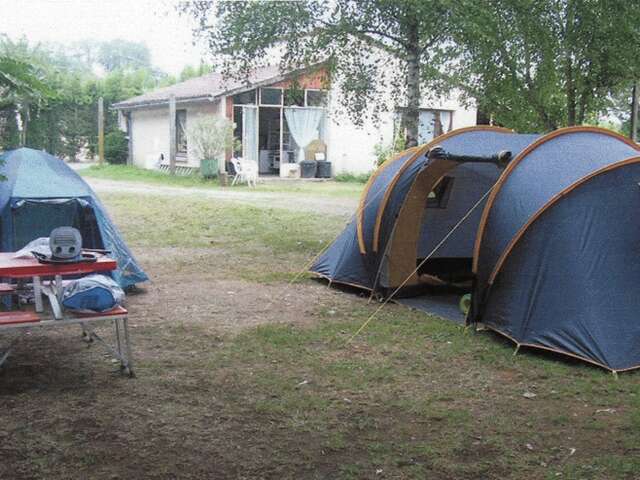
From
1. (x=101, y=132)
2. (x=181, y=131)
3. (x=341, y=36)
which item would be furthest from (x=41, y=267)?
(x=101, y=132)

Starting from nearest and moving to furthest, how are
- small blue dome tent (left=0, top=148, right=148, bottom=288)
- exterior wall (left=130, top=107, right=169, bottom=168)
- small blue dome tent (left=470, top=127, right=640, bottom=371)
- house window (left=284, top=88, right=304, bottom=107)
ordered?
1. small blue dome tent (left=470, top=127, right=640, bottom=371)
2. small blue dome tent (left=0, top=148, right=148, bottom=288)
3. house window (left=284, top=88, right=304, bottom=107)
4. exterior wall (left=130, top=107, right=169, bottom=168)

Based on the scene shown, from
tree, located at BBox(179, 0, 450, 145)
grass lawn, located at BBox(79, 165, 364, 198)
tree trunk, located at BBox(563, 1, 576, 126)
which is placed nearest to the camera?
tree trunk, located at BBox(563, 1, 576, 126)

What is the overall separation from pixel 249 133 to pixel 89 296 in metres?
18.1

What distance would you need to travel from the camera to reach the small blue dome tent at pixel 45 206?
22.1 ft

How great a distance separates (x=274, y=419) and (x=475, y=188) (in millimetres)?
4783

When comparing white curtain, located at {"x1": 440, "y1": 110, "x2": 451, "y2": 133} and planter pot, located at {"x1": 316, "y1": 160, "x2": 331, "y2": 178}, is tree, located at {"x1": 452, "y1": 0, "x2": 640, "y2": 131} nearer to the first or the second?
planter pot, located at {"x1": 316, "y1": 160, "x2": 331, "y2": 178}

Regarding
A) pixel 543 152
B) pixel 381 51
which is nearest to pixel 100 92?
pixel 381 51

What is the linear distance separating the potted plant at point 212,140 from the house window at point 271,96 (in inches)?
75.1

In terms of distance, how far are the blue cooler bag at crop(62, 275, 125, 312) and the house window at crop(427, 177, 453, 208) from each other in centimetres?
431

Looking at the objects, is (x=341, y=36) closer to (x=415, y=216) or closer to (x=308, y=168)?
(x=415, y=216)

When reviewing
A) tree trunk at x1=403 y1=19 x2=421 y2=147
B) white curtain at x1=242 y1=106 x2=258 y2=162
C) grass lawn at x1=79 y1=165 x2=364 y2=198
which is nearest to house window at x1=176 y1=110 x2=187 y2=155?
grass lawn at x1=79 y1=165 x2=364 y2=198

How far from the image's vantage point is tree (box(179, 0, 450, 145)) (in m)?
9.29

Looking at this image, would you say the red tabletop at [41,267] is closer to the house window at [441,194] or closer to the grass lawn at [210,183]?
the house window at [441,194]

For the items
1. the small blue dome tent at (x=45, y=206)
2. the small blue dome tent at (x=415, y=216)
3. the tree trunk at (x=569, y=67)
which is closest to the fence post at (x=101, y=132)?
the small blue dome tent at (x=45, y=206)
